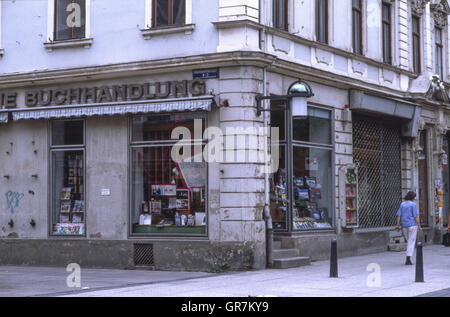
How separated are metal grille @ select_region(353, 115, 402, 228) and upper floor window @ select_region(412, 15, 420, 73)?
2746 millimetres

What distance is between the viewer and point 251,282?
1451cm

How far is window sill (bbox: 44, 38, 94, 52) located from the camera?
1909 centimetres

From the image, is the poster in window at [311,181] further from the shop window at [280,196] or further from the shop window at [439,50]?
the shop window at [439,50]

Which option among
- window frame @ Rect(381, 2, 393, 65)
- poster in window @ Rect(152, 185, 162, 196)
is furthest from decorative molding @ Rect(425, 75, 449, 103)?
poster in window @ Rect(152, 185, 162, 196)

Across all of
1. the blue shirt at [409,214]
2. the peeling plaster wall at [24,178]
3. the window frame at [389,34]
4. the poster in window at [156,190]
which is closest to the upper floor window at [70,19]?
the peeling plaster wall at [24,178]

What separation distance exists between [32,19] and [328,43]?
7.72 m

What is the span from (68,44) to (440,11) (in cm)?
1462

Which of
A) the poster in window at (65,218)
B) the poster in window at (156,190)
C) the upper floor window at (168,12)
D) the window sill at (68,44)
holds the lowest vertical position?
the poster in window at (65,218)

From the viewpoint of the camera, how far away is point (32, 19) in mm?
20047

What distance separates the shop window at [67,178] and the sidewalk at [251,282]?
4.39ft

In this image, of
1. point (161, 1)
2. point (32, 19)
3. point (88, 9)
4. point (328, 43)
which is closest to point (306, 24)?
point (328, 43)

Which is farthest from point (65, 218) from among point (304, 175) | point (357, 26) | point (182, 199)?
point (357, 26)

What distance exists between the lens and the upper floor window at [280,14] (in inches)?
731

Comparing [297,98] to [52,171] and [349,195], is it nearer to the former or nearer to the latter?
[349,195]
